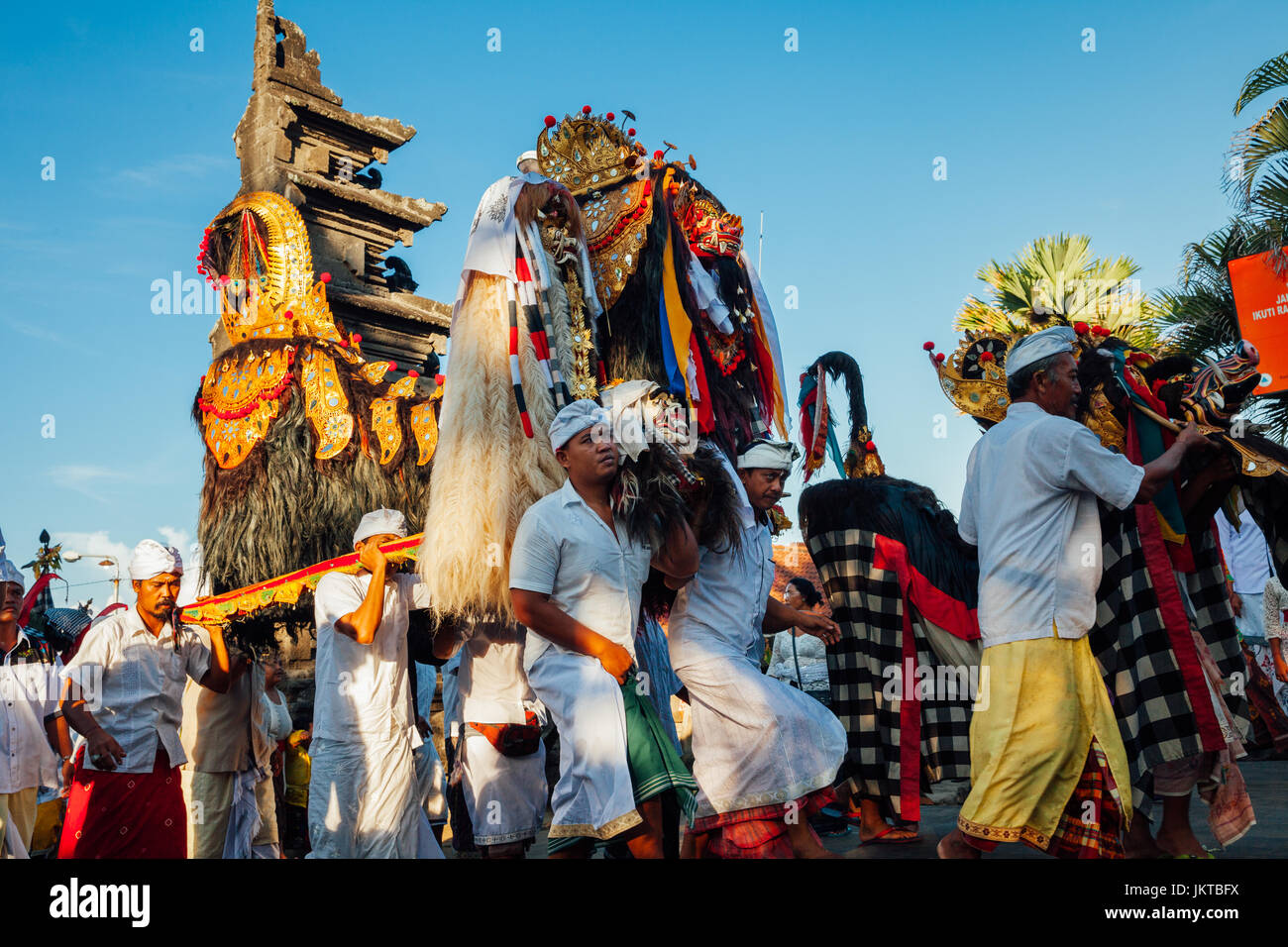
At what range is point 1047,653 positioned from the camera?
369cm

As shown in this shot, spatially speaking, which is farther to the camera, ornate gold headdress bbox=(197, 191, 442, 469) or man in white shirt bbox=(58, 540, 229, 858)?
ornate gold headdress bbox=(197, 191, 442, 469)

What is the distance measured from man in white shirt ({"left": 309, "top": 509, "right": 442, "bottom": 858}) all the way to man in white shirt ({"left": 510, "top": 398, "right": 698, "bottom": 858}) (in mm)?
1467

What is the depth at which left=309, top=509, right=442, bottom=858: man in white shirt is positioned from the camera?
5020mm

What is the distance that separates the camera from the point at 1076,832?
143 inches

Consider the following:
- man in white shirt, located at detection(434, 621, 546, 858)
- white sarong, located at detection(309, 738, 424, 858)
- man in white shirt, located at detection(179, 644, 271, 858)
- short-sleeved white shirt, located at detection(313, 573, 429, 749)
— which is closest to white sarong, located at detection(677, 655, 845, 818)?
man in white shirt, located at detection(434, 621, 546, 858)

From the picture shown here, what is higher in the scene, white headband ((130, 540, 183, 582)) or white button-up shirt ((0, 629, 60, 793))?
white headband ((130, 540, 183, 582))

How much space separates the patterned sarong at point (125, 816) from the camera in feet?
15.7

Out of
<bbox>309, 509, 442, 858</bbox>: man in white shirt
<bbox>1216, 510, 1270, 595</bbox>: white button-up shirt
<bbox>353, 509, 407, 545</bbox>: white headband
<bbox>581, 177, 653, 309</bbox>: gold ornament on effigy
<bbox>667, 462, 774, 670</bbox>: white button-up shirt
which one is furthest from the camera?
<bbox>1216, 510, 1270, 595</bbox>: white button-up shirt

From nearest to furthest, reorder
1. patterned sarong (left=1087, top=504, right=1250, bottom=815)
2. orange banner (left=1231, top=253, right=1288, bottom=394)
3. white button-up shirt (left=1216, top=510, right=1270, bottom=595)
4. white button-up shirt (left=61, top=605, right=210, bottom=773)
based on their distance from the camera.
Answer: patterned sarong (left=1087, top=504, right=1250, bottom=815) < white button-up shirt (left=61, top=605, right=210, bottom=773) < white button-up shirt (left=1216, top=510, right=1270, bottom=595) < orange banner (left=1231, top=253, right=1288, bottom=394)

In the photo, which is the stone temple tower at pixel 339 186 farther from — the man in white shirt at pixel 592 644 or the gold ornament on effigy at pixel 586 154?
the man in white shirt at pixel 592 644

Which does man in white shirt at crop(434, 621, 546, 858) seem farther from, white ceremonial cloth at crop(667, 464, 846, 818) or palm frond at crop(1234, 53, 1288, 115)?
palm frond at crop(1234, 53, 1288, 115)

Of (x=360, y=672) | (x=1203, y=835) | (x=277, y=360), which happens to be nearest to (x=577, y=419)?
(x=360, y=672)

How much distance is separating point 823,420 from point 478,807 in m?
3.40

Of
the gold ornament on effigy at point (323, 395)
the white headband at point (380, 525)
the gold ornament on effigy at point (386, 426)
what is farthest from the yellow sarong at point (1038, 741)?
the gold ornament on effigy at point (323, 395)
